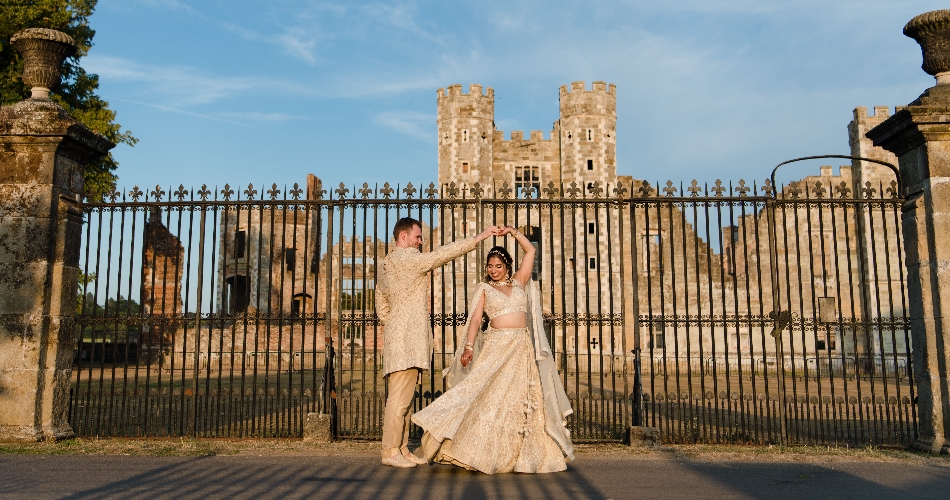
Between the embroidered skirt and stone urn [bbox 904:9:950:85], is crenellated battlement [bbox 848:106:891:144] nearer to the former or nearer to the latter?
stone urn [bbox 904:9:950:85]

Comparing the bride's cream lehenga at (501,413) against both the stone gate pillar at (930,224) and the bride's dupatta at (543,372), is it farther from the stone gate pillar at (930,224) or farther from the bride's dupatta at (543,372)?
the stone gate pillar at (930,224)

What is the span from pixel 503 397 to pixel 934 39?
5260 mm

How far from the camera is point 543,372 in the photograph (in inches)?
221

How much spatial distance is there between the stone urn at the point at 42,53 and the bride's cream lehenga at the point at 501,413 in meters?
4.89

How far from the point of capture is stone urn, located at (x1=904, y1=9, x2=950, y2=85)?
652cm

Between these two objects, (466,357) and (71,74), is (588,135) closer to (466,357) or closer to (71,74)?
(71,74)

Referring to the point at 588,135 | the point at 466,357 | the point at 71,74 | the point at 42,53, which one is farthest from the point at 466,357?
the point at 588,135

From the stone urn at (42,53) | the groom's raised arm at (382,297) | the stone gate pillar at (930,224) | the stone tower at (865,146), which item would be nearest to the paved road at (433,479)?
the stone gate pillar at (930,224)

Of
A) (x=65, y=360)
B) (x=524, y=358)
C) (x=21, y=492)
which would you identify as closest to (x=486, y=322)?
(x=524, y=358)

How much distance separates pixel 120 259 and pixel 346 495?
3.98m

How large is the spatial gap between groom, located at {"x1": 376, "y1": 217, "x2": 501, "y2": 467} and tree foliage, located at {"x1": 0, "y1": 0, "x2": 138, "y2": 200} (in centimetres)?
1255

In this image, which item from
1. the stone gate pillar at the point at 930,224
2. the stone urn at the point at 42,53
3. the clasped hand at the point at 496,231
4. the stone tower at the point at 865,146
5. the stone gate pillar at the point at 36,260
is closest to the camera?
the clasped hand at the point at 496,231

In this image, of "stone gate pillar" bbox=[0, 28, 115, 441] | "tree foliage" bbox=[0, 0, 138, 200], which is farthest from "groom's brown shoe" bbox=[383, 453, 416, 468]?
"tree foliage" bbox=[0, 0, 138, 200]

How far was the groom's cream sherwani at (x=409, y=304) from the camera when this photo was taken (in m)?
5.48
